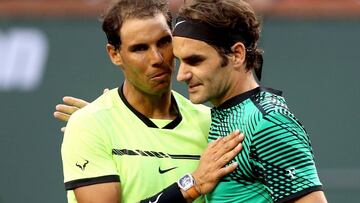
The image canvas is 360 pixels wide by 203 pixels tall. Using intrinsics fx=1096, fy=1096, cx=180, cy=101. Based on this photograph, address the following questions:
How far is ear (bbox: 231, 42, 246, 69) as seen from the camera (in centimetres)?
476

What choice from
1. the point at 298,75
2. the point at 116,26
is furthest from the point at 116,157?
the point at 298,75

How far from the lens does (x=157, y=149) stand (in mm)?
5062

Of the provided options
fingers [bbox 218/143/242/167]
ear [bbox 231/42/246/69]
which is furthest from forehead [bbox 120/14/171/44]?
fingers [bbox 218/143/242/167]

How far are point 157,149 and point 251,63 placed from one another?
613mm

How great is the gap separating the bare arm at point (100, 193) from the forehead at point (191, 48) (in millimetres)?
662

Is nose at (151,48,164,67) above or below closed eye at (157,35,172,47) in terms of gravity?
below

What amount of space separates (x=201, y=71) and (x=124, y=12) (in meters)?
0.62

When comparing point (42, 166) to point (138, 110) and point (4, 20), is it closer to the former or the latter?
point (4, 20)

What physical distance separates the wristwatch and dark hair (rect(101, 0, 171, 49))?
0.76 m

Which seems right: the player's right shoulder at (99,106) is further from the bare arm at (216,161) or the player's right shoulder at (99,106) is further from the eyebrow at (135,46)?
the bare arm at (216,161)

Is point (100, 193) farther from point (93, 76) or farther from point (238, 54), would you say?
point (93, 76)

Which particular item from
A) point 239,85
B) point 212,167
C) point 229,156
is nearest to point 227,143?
point 229,156

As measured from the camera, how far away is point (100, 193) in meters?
4.87

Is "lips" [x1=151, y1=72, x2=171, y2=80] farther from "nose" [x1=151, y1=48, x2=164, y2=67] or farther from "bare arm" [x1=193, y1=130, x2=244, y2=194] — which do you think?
"bare arm" [x1=193, y1=130, x2=244, y2=194]
